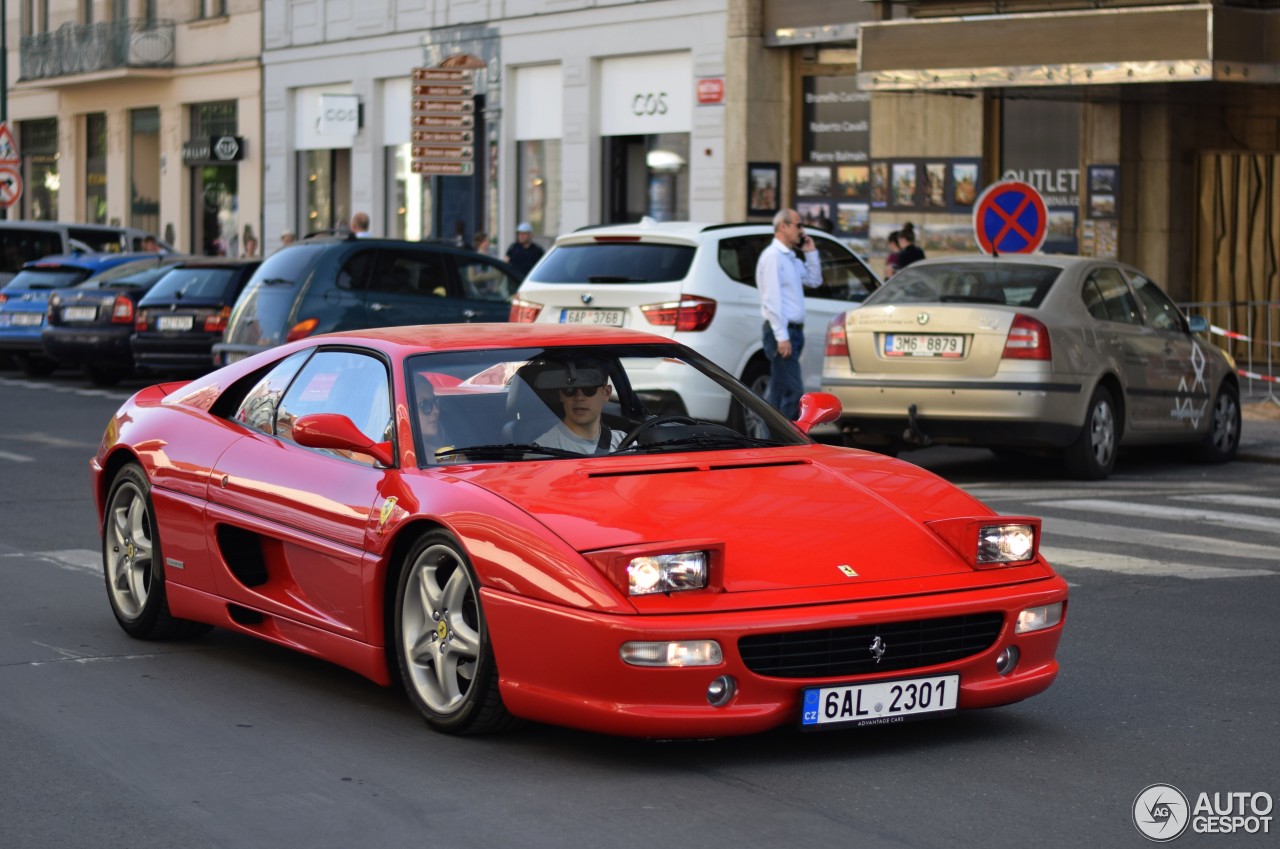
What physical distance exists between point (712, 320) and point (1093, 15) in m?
7.58

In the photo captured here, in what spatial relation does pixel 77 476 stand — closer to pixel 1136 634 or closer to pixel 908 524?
pixel 1136 634

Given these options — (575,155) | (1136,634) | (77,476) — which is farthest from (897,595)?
(575,155)

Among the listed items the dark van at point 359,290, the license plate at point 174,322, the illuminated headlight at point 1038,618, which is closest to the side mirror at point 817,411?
the illuminated headlight at point 1038,618

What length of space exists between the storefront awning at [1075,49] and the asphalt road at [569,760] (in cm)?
1324

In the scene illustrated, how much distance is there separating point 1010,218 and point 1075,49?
4.04 metres

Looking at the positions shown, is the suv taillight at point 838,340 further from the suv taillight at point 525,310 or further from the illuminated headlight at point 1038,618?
the illuminated headlight at point 1038,618

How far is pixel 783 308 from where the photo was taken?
15805 mm

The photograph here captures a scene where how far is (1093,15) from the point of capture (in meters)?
21.5

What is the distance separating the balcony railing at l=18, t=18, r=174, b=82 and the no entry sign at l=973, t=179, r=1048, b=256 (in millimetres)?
30701

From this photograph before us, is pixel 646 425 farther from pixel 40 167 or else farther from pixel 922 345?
pixel 40 167

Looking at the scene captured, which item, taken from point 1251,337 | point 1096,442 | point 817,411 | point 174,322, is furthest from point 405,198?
point 817,411

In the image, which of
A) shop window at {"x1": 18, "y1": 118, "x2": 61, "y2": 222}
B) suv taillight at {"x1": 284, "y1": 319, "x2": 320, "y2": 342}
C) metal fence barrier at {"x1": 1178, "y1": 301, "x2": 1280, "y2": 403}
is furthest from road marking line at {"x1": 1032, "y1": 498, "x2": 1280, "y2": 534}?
shop window at {"x1": 18, "y1": 118, "x2": 61, "y2": 222}

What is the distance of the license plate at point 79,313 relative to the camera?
2498 centimetres

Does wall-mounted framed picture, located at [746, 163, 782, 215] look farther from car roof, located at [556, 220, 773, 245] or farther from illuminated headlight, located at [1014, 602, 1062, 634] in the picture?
illuminated headlight, located at [1014, 602, 1062, 634]
